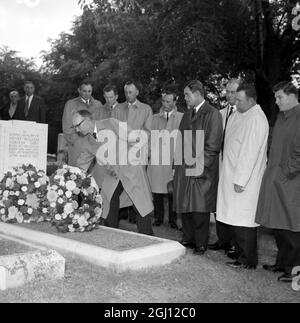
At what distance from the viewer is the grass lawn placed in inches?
166

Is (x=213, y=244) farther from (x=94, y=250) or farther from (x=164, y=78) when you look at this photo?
(x=164, y=78)

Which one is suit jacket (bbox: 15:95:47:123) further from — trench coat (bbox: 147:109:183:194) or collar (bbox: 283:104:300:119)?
collar (bbox: 283:104:300:119)

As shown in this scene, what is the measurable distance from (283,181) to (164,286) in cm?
168

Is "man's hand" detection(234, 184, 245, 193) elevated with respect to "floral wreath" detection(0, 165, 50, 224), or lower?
elevated

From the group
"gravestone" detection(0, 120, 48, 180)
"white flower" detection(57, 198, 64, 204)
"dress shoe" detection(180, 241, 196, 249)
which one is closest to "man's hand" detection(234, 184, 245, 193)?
"dress shoe" detection(180, 241, 196, 249)

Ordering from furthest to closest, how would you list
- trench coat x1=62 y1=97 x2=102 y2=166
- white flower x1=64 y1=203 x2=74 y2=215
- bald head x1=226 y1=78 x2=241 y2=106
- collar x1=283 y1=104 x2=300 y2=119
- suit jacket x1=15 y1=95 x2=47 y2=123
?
suit jacket x1=15 y1=95 x2=47 y2=123 < trench coat x1=62 y1=97 x2=102 y2=166 < bald head x1=226 y1=78 x2=241 y2=106 < white flower x1=64 y1=203 x2=74 y2=215 < collar x1=283 y1=104 x2=300 y2=119

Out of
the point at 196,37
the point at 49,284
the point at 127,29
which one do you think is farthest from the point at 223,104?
the point at 49,284

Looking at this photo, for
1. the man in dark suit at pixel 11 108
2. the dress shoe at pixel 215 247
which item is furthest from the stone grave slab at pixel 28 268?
the man in dark suit at pixel 11 108

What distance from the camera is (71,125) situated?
825 centimetres

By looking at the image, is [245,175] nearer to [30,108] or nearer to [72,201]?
[72,201]

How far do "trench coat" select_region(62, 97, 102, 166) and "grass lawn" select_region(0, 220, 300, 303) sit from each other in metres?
2.33

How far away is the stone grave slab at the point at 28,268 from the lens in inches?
168

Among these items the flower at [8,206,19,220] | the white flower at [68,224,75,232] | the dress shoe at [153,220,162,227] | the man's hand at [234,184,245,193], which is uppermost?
the man's hand at [234,184,245,193]

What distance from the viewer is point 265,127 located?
216 inches
